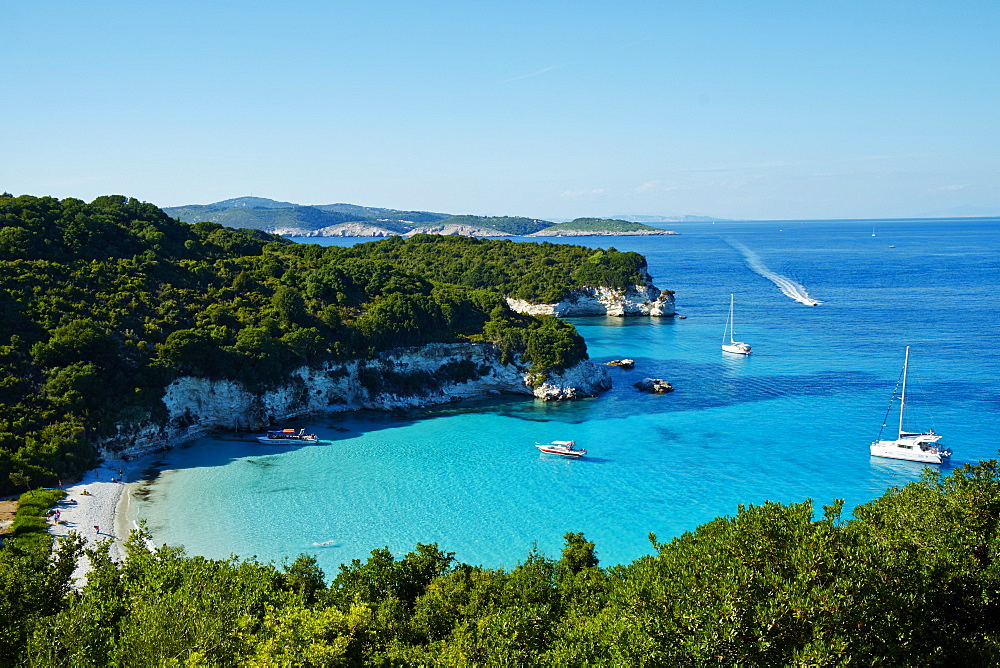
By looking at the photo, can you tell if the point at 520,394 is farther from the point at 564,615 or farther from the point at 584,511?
the point at 564,615

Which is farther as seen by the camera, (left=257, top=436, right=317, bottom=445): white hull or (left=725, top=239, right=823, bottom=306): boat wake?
(left=725, top=239, right=823, bottom=306): boat wake

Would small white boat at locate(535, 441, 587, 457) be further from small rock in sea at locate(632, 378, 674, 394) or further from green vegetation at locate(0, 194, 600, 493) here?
small rock in sea at locate(632, 378, 674, 394)

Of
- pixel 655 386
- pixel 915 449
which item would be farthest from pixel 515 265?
pixel 915 449

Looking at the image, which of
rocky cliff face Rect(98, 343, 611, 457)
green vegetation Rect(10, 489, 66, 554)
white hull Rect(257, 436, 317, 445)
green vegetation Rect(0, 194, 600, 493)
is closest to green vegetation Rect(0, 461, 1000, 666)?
green vegetation Rect(10, 489, 66, 554)

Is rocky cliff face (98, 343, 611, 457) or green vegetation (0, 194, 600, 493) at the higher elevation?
green vegetation (0, 194, 600, 493)

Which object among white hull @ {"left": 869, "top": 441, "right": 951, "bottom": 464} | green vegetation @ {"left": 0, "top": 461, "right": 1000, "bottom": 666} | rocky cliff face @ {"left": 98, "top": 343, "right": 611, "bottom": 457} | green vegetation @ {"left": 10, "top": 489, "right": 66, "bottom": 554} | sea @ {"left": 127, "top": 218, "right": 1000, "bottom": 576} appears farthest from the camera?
rocky cliff face @ {"left": 98, "top": 343, "right": 611, "bottom": 457}

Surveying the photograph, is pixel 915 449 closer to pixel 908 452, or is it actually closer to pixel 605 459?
pixel 908 452

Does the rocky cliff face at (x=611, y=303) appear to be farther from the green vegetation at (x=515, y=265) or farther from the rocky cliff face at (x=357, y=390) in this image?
the rocky cliff face at (x=357, y=390)
